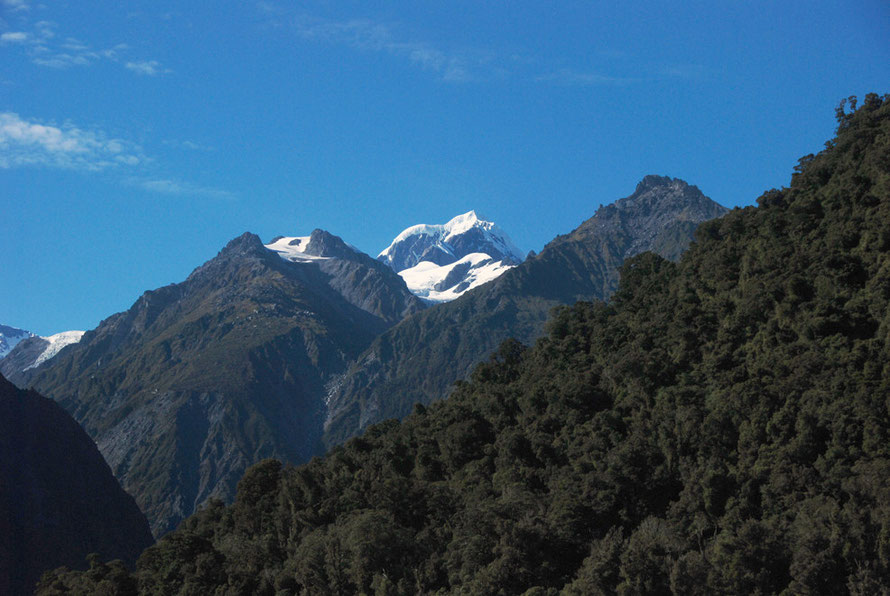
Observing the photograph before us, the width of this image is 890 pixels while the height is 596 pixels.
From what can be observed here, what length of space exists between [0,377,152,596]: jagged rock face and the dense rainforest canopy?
1552 inches

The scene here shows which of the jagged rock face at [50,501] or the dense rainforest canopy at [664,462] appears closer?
the dense rainforest canopy at [664,462]

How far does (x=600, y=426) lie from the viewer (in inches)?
3100

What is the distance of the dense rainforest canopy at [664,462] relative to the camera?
5497cm

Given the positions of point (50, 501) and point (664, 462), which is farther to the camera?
point (50, 501)

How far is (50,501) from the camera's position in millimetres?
140625

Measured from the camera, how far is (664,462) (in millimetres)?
69062

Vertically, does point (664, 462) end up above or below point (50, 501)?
below

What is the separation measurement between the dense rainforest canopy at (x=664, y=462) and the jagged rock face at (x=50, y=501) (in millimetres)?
39422

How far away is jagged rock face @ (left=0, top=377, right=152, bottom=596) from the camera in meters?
129

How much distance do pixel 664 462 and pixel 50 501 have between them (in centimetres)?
11072

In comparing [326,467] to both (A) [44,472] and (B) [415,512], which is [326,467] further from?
(A) [44,472]

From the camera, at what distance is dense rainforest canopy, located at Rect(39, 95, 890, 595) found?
54969mm

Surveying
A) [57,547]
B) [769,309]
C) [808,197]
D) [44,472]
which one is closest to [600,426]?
[769,309]

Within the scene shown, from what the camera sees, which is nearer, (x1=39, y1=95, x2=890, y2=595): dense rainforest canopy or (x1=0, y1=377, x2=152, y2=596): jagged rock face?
(x1=39, y1=95, x2=890, y2=595): dense rainforest canopy
